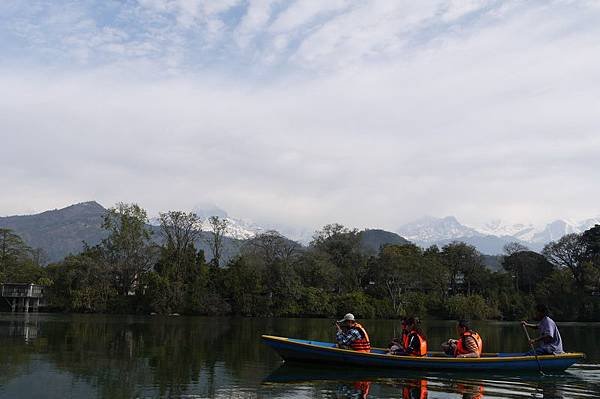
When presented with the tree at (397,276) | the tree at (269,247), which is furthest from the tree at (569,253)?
the tree at (269,247)

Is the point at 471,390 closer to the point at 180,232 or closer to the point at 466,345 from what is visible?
the point at 466,345

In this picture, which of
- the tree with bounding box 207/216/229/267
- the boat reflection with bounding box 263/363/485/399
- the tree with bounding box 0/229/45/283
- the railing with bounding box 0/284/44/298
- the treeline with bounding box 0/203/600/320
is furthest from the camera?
the tree with bounding box 207/216/229/267

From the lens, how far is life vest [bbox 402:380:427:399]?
1642 centimetres

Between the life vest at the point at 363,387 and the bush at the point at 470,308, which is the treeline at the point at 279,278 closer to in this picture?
the bush at the point at 470,308

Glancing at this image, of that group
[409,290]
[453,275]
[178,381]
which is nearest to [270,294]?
[409,290]

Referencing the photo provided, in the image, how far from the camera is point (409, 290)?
8188cm

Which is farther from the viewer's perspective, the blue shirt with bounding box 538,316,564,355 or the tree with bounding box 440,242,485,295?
the tree with bounding box 440,242,485,295

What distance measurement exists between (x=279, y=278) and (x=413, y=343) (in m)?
53.4

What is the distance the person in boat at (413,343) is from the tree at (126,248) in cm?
5488

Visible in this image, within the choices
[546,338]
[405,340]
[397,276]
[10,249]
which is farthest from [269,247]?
[546,338]

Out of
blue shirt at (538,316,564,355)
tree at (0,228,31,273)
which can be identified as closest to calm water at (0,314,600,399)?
blue shirt at (538,316,564,355)

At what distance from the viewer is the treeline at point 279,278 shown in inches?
2719

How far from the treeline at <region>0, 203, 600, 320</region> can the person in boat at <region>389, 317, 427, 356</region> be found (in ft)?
166

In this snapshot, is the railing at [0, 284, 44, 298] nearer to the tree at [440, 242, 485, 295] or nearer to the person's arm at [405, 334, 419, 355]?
the tree at [440, 242, 485, 295]
